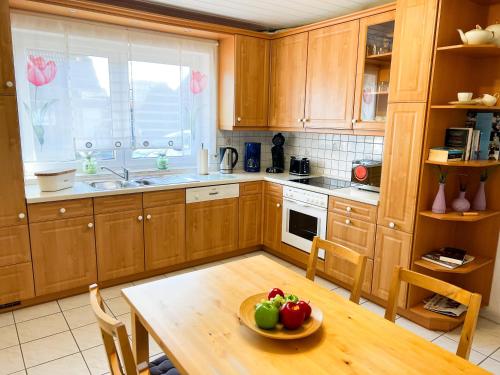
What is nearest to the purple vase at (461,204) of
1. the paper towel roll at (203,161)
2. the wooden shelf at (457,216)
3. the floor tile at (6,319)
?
the wooden shelf at (457,216)

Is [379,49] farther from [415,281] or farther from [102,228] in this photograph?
[102,228]

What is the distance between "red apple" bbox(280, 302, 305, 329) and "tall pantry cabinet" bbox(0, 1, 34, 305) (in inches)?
86.9

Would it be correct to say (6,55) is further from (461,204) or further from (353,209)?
(461,204)

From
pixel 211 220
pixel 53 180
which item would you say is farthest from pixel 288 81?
pixel 53 180

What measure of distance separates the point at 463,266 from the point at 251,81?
8.32 ft

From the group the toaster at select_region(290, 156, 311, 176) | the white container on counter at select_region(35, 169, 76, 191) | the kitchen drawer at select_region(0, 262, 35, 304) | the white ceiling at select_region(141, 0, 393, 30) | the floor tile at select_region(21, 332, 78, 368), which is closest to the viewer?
the floor tile at select_region(21, 332, 78, 368)

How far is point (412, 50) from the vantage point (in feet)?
8.27

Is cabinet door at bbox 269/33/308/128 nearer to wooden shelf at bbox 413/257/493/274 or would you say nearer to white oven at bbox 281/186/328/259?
white oven at bbox 281/186/328/259

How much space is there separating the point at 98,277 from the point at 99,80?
5.57ft

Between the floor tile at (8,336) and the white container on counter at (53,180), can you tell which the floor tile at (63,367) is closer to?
the floor tile at (8,336)

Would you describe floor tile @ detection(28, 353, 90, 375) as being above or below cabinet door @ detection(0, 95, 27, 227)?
below

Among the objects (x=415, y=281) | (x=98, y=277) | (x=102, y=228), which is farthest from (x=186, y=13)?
(x=415, y=281)

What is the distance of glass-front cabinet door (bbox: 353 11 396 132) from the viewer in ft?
9.57

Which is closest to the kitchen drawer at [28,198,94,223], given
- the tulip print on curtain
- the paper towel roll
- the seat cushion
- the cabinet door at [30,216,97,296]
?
the cabinet door at [30,216,97,296]
